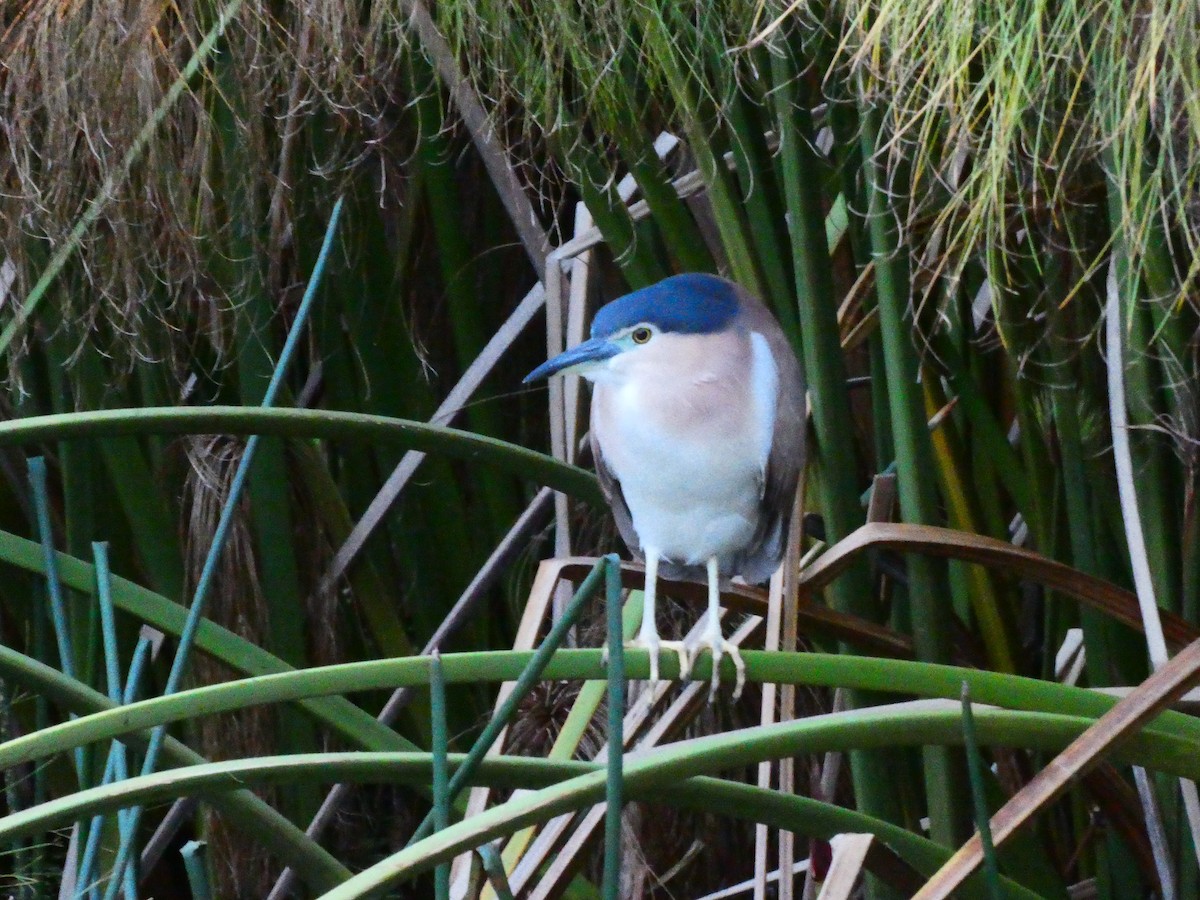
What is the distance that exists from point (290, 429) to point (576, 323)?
507 millimetres

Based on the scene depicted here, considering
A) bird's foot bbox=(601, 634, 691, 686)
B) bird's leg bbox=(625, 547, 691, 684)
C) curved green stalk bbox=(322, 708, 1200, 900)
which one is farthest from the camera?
bird's leg bbox=(625, 547, 691, 684)

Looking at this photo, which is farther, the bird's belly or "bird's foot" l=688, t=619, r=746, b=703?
the bird's belly

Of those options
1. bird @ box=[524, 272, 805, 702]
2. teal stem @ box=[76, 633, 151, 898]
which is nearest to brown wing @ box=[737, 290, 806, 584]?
bird @ box=[524, 272, 805, 702]

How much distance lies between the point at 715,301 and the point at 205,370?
28.4 inches

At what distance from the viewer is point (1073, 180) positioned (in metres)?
1.15

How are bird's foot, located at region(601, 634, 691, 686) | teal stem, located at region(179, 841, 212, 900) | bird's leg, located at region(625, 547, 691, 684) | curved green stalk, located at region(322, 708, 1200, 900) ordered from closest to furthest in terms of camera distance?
curved green stalk, located at region(322, 708, 1200, 900)
teal stem, located at region(179, 841, 212, 900)
bird's foot, located at region(601, 634, 691, 686)
bird's leg, located at region(625, 547, 691, 684)

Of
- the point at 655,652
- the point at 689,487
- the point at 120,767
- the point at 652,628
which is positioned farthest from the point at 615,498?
the point at 120,767

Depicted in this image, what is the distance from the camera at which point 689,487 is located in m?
1.19

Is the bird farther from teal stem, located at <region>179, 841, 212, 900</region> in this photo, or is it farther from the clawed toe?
teal stem, located at <region>179, 841, 212, 900</region>

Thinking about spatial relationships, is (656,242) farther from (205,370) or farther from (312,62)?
(205,370)

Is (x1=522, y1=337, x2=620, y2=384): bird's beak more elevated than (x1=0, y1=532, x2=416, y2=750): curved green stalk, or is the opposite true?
(x1=522, y1=337, x2=620, y2=384): bird's beak

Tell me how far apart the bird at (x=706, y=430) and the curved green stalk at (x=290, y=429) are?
0.09m

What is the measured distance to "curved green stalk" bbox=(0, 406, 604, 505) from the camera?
2.83ft

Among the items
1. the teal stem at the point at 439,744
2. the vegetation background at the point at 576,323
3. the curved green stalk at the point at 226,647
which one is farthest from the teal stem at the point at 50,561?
the teal stem at the point at 439,744
